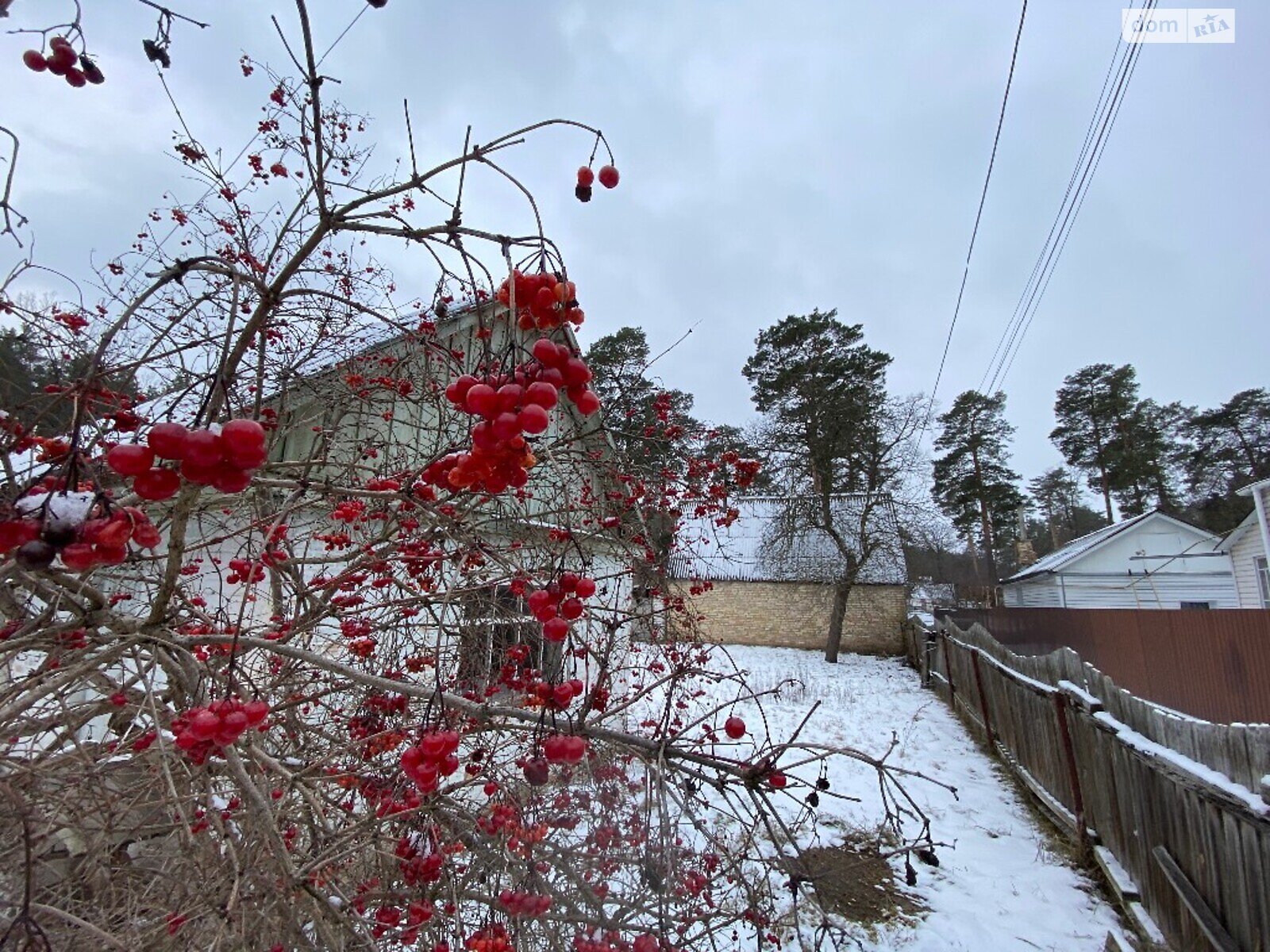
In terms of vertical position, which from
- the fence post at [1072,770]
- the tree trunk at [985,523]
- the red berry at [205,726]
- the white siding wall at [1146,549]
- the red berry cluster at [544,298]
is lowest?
the fence post at [1072,770]

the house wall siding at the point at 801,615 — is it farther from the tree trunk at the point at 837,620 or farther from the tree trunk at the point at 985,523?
the tree trunk at the point at 985,523

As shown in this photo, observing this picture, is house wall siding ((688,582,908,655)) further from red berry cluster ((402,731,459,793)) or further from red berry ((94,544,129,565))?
red berry ((94,544,129,565))

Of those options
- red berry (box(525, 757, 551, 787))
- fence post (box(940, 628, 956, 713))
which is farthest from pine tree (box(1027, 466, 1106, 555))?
red berry (box(525, 757, 551, 787))

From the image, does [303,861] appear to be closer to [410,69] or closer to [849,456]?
[410,69]

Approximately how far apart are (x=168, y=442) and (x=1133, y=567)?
78.8ft

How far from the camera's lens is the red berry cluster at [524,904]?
1.66m

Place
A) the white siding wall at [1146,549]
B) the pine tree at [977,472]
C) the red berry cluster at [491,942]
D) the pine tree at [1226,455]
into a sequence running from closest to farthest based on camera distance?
the red berry cluster at [491,942]
the white siding wall at [1146,549]
the pine tree at [1226,455]
the pine tree at [977,472]

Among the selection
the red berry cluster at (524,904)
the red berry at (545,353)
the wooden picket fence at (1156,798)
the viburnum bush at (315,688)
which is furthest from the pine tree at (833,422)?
the red berry at (545,353)

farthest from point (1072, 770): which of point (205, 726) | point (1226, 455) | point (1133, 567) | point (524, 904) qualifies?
point (1226, 455)

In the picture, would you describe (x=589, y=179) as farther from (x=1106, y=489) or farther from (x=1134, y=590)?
(x=1106, y=489)

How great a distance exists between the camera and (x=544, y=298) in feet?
4.27

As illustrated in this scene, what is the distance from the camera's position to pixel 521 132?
1.27 metres

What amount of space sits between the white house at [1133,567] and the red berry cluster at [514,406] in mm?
21633

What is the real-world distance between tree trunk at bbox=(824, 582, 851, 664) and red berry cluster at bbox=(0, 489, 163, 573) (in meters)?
15.5
